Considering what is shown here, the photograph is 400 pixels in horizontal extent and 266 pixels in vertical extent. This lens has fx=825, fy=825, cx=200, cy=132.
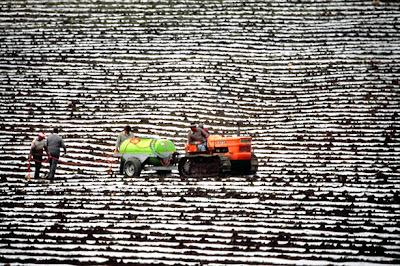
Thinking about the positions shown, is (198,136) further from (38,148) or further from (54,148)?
(38,148)

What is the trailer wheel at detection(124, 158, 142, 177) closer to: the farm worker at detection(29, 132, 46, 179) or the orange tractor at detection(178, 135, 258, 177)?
the orange tractor at detection(178, 135, 258, 177)

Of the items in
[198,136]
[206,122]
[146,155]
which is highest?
[206,122]

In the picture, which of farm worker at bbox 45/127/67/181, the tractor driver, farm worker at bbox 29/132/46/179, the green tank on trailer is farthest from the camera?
farm worker at bbox 29/132/46/179

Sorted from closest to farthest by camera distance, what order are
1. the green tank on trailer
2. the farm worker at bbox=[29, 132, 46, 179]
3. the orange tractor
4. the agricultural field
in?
the agricultural field → the orange tractor → the green tank on trailer → the farm worker at bbox=[29, 132, 46, 179]

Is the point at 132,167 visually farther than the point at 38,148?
No

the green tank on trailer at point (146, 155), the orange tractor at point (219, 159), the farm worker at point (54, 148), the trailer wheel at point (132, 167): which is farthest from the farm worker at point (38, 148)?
the orange tractor at point (219, 159)

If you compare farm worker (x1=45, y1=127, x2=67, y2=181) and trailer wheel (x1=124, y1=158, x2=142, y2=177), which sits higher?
farm worker (x1=45, y1=127, x2=67, y2=181)

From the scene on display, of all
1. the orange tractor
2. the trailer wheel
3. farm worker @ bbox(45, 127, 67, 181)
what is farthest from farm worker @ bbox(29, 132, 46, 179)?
the orange tractor

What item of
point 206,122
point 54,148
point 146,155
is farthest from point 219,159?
point 206,122
